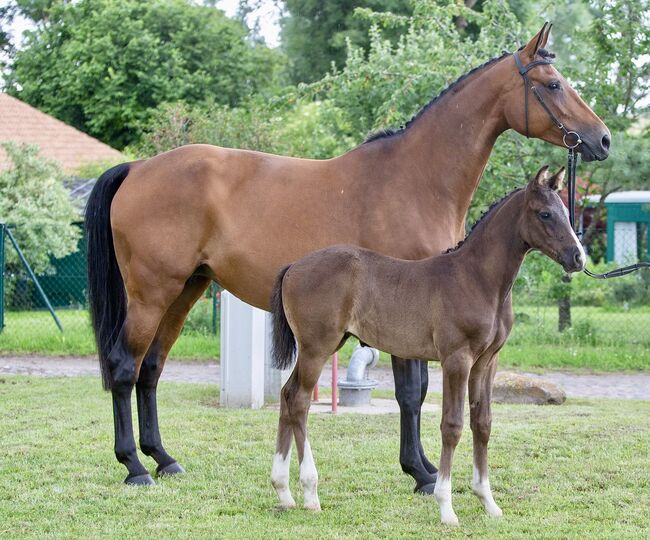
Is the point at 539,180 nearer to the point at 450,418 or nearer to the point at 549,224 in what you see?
the point at 549,224

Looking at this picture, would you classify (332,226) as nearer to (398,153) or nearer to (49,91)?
(398,153)

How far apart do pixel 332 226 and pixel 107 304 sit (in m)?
1.73

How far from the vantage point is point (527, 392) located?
29.9ft

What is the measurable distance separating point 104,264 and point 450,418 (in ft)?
9.09

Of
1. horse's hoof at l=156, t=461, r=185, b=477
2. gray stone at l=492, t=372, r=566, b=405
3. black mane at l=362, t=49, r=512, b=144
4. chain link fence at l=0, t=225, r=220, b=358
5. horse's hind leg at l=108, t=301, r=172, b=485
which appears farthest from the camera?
chain link fence at l=0, t=225, r=220, b=358

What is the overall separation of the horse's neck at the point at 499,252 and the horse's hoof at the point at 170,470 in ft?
8.03

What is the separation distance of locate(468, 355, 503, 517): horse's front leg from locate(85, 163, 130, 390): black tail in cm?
255

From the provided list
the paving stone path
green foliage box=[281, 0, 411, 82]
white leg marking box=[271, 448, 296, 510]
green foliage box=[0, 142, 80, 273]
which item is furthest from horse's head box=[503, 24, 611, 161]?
green foliage box=[281, 0, 411, 82]

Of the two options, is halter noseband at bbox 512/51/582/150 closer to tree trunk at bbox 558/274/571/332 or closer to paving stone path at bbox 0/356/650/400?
paving stone path at bbox 0/356/650/400

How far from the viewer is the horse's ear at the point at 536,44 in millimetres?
5504

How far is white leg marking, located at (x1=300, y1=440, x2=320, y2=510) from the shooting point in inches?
201

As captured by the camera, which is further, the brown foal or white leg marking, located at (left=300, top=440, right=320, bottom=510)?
white leg marking, located at (left=300, top=440, right=320, bottom=510)

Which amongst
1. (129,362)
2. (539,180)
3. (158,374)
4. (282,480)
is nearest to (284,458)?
(282,480)

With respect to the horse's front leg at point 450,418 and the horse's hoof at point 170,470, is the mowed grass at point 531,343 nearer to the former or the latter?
the horse's hoof at point 170,470
